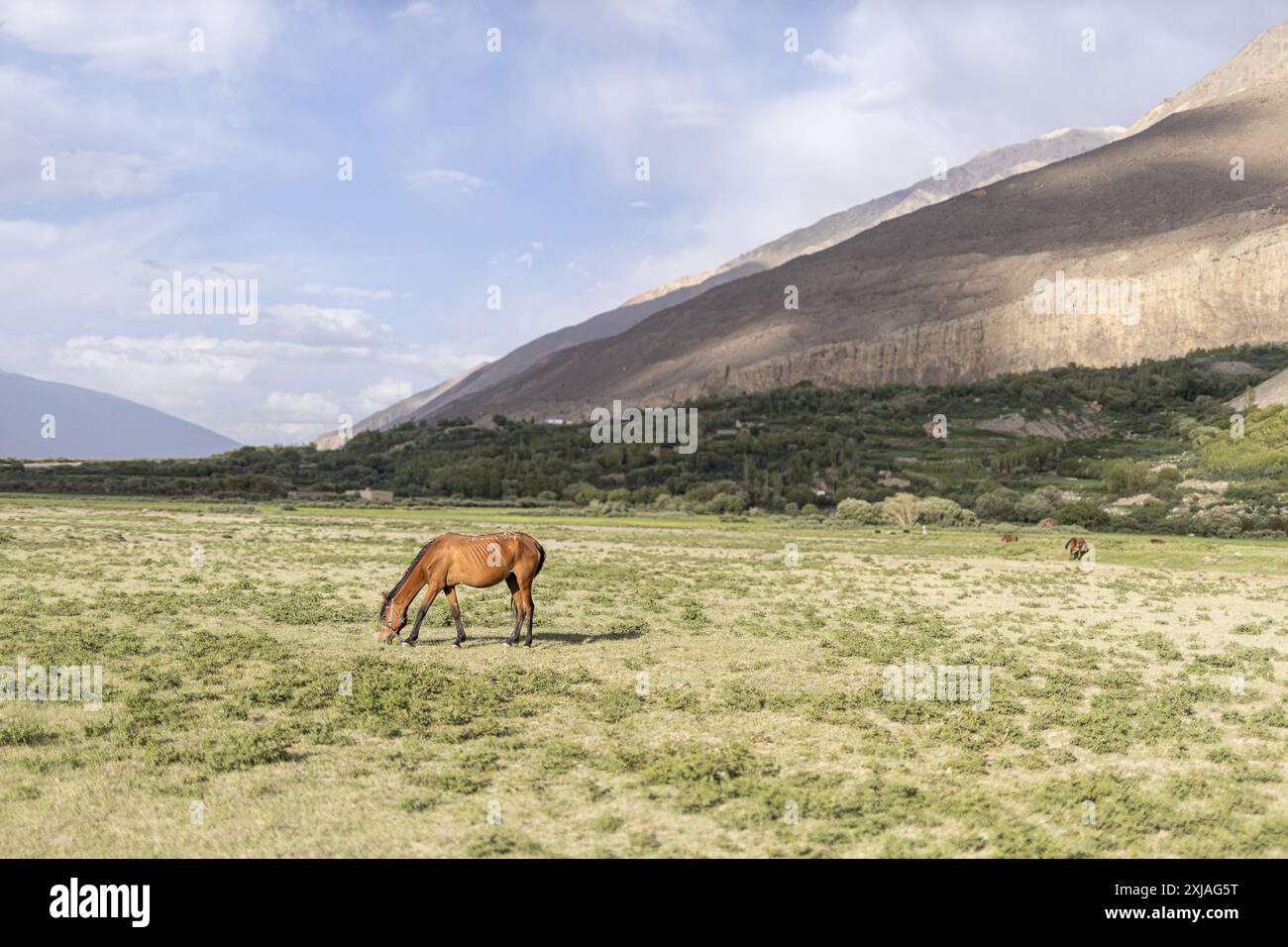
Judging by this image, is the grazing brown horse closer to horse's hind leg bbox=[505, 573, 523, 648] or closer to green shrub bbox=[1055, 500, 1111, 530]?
horse's hind leg bbox=[505, 573, 523, 648]

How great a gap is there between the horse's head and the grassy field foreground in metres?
0.55

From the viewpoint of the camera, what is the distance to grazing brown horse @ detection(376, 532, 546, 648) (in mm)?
18766

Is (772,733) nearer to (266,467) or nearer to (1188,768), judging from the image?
(1188,768)

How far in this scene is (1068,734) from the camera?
13.6m

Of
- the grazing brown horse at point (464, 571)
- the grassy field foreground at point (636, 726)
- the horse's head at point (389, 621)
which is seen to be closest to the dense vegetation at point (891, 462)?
the grassy field foreground at point (636, 726)

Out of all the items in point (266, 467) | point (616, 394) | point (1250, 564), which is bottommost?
point (1250, 564)

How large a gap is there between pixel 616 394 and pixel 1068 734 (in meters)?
183

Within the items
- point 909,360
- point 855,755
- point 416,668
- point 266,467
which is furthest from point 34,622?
point 909,360

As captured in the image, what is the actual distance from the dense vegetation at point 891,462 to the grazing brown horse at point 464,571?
53.9m

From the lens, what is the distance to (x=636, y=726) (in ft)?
44.0

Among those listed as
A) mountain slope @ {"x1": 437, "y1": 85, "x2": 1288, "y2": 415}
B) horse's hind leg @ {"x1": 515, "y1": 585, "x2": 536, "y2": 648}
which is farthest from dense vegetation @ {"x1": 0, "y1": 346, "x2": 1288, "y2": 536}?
horse's hind leg @ {"x1": 515, "y1": 585, "x2": 536, "y2": 648}

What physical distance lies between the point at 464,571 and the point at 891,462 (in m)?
81.8

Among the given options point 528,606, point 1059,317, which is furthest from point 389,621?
point 1059,317

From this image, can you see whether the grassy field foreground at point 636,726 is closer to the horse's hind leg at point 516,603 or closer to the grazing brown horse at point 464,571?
the horse's hind leg at point 516,603
